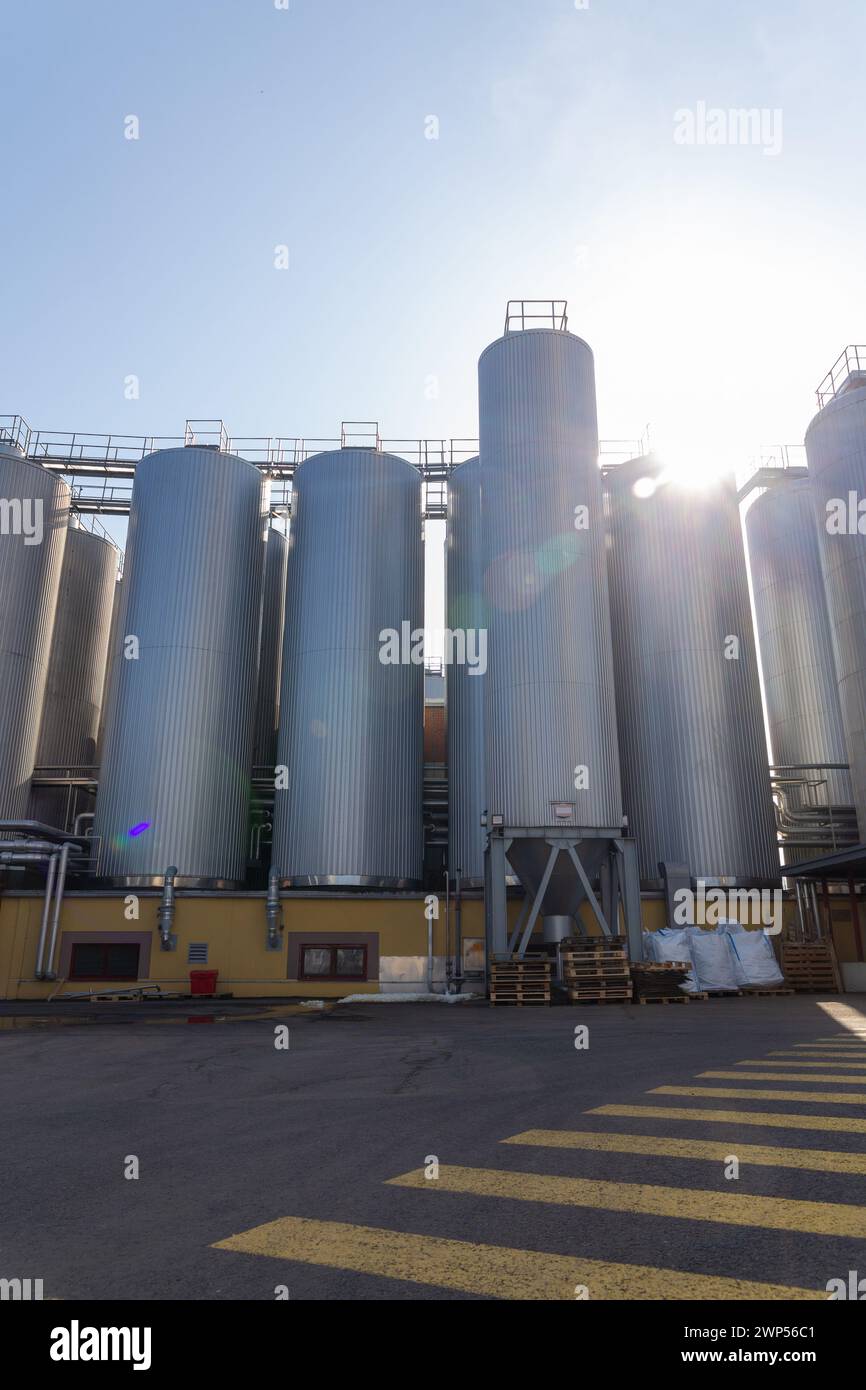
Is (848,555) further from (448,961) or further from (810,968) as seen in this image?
(448,961)

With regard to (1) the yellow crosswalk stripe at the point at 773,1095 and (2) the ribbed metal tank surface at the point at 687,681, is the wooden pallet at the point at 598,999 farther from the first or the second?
(1) the yellow crosswalk stripe at the point at 773,1095

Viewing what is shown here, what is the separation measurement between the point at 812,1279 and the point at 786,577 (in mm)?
39181

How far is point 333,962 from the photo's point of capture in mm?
27953

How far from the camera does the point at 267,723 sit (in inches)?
1485

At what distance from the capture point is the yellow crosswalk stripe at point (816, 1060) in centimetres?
1050

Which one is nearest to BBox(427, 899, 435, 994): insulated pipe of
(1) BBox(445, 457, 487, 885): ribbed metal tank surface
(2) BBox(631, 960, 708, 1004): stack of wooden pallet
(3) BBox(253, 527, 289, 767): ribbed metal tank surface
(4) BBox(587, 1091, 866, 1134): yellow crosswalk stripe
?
(1) BBox(445, 457, 487, 885): ribbed metal tank surface

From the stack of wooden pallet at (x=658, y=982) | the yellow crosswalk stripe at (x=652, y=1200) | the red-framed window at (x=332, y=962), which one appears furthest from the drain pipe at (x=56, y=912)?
the yellow crosswalk stripe at (x=652, y=1200)

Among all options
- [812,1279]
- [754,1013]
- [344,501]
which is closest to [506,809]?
[754,1013]

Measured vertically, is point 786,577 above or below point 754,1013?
above

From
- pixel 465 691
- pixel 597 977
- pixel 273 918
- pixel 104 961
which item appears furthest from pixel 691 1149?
pixel 465 691

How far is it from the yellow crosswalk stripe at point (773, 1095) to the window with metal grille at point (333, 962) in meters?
19.8
